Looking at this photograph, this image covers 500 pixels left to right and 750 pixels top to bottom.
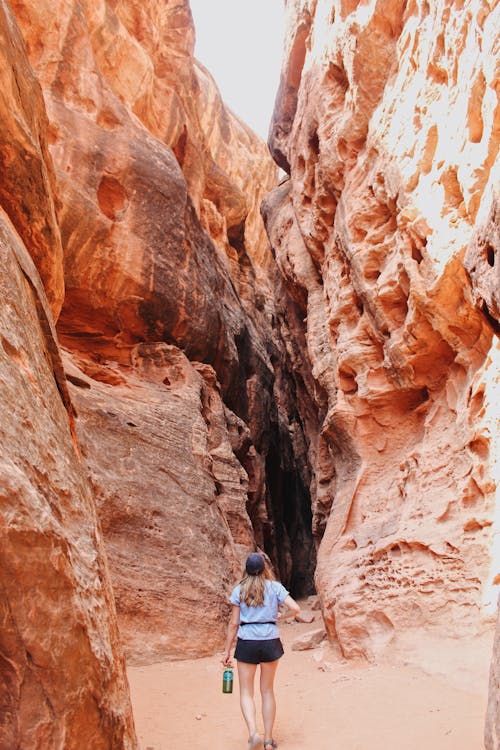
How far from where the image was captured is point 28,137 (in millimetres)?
5633

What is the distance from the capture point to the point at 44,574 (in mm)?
2932

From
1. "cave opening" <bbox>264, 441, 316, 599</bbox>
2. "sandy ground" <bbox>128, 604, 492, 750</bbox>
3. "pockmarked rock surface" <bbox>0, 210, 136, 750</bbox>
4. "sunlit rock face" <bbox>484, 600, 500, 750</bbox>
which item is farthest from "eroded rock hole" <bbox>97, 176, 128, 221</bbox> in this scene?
"sunlit rock face" <bbox>484, 600, 500, 750</bbox>

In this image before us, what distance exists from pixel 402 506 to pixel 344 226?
5.37m

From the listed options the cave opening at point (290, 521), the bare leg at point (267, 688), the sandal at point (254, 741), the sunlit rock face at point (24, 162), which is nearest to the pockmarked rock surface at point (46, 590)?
the sandal at point (254, 741)

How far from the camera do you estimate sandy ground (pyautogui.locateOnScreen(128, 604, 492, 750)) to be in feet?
15.1

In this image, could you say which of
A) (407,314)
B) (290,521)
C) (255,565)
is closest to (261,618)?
(255,565)

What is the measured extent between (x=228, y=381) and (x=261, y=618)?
37.3 ft

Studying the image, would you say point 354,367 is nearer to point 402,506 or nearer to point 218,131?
point 402,506

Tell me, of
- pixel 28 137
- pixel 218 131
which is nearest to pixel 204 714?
pixel 28 137

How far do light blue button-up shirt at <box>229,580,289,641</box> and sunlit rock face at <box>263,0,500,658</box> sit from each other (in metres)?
3.16

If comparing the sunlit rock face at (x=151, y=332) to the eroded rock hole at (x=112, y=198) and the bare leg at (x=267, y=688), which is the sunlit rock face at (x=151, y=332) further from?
the bare leg at (x=267, y=688)

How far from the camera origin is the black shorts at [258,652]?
4.43m

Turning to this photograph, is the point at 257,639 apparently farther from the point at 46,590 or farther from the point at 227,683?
the point at 46,590

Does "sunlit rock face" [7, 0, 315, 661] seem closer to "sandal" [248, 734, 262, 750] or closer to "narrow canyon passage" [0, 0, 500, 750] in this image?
"narrow canyon passage" [0, 0, 500, 750]
